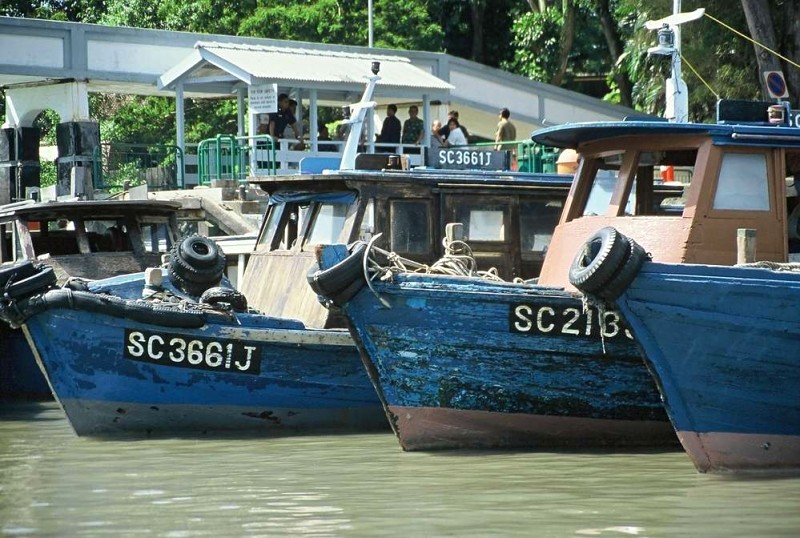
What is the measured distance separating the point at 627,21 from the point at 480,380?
19.5m

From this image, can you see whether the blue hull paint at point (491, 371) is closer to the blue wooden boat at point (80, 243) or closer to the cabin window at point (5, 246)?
the blue wooden boat at point (80, 243)

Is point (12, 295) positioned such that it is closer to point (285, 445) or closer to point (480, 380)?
point (285, 445)

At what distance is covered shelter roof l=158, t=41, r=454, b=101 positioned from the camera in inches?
952

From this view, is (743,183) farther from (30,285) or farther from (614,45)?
(614,45)

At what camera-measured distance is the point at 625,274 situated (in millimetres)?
9391

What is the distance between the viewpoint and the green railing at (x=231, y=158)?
75.2 ft

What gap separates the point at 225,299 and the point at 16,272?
1.72m

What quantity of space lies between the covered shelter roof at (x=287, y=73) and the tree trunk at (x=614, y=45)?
5.32 m

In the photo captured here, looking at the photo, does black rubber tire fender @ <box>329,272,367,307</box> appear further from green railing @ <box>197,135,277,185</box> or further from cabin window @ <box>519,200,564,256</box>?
green railing @ <box>197,135,277,185</box>

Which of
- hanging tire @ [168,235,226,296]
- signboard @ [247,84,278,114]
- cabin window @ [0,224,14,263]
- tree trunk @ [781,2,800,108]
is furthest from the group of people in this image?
hanging tire @ [168,235,226,296]

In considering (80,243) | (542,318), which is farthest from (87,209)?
(542,318)

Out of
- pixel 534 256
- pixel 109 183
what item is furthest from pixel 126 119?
pixel 534 256

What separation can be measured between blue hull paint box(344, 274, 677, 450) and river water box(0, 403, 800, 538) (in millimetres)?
Answer: 248

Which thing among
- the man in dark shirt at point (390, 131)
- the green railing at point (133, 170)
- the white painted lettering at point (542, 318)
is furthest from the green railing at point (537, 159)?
the white painted lettering at point (542, 318)
